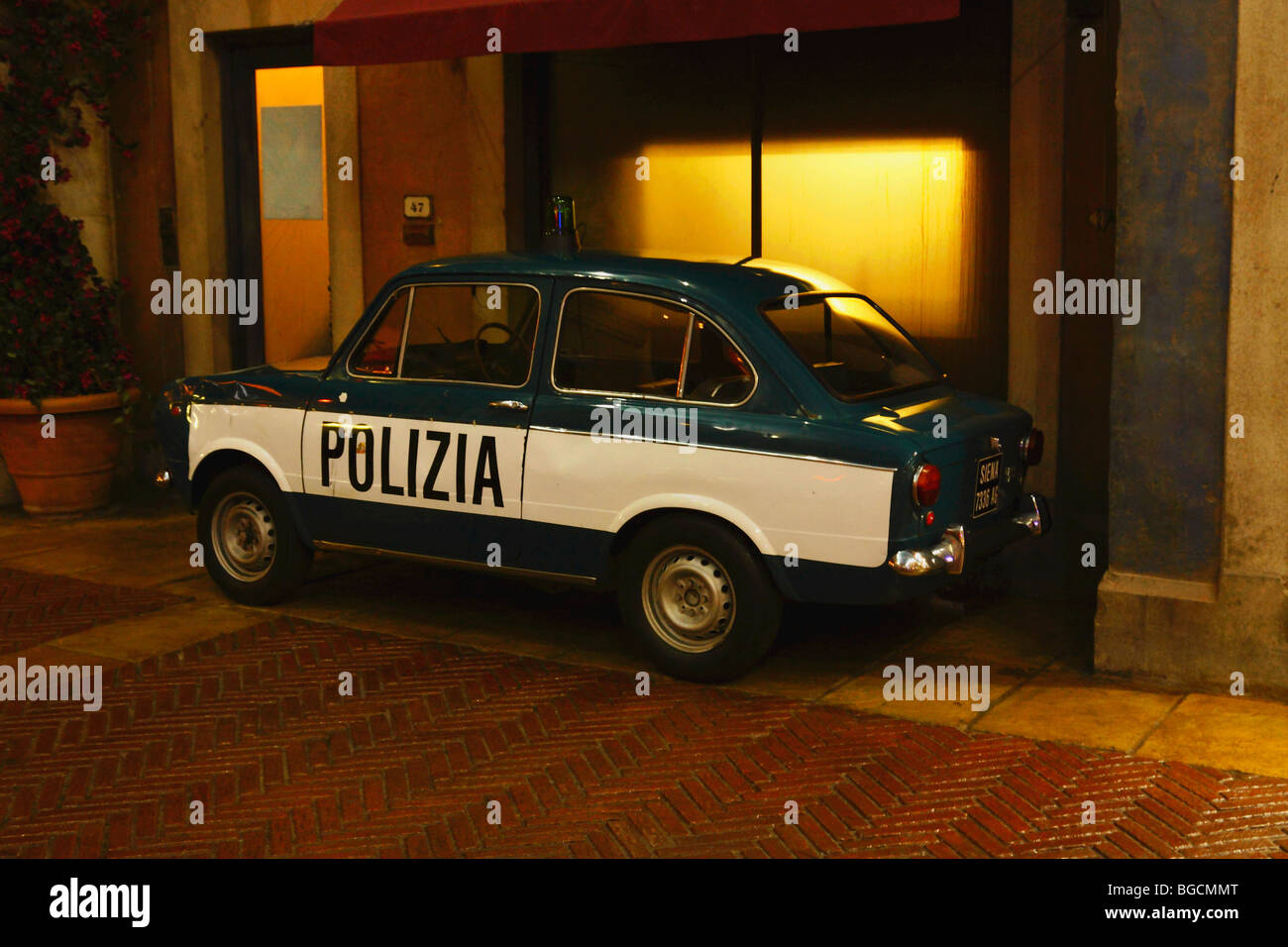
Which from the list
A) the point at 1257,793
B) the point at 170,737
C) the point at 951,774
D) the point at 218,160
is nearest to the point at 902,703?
the point at 951,774

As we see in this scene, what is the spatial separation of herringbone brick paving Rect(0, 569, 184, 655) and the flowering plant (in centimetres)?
209

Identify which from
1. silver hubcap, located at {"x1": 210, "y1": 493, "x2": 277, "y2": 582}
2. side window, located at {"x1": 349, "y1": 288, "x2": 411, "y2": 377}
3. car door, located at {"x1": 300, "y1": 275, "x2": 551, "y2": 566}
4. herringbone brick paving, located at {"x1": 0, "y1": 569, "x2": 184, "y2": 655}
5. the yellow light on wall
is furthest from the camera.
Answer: the yellow light on wall

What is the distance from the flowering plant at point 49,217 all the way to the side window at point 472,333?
4.28 metres

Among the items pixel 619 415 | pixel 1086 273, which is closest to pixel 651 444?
pixel 619 415

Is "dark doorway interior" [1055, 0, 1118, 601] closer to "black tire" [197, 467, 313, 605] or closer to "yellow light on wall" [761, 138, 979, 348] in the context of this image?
"yellow light on wall" [761, 138, 979, 348]

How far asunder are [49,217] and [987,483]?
7321 mm

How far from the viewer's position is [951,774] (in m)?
5.16

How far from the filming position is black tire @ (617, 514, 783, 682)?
586cm

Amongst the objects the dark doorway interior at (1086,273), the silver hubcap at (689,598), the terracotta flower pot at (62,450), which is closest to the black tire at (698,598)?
the silver hubcap at (689,598)

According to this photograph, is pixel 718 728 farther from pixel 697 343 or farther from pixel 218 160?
pixel 218 160

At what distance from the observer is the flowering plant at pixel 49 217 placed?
32.4ft

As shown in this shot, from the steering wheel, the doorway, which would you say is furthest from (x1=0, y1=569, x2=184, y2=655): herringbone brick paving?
the doorway

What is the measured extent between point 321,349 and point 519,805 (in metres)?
6.53

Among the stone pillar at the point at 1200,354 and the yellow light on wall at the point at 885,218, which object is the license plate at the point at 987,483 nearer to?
the stone pillar at the point at 1200,354
